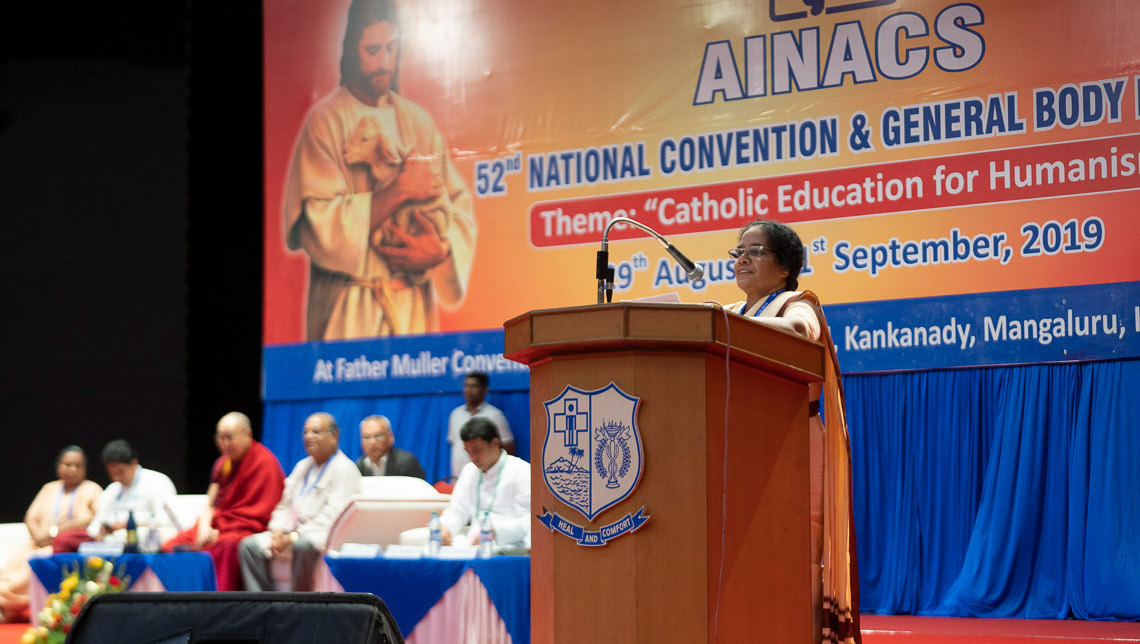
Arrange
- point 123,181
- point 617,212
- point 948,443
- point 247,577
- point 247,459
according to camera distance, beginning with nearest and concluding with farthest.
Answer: point 247,577, point 247,459, point 948,443, point 617,212, point 123,181

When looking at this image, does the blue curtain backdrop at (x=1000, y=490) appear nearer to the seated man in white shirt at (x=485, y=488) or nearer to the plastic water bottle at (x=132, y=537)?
the seated man in white shirt at (x=485, y=488)

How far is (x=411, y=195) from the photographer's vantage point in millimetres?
8250

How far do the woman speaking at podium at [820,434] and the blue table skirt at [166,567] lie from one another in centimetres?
360

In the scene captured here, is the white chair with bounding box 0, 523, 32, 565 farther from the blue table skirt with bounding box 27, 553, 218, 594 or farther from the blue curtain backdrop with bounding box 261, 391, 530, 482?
the blue table skirt with bounding box 27, 553, 218, 594

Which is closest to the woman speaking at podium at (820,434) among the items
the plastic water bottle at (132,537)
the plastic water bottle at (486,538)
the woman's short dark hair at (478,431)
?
the plastic water bottle at (486,538)

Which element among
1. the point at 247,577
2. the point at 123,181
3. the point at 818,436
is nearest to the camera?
the point at 818,436

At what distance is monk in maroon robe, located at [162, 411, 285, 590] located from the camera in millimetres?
6227

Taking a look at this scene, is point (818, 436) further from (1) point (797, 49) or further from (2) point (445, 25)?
(2) point (445, 25)

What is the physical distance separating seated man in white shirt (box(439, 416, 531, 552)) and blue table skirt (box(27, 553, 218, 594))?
52.7 inches

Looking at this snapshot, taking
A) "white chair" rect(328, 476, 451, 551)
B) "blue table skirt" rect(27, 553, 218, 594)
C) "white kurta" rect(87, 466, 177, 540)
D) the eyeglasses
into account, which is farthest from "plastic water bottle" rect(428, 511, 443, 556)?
"white kurta" rect(87, 466, 177, 540)

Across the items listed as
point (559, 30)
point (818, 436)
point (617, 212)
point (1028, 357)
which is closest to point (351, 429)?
point (617, 212)

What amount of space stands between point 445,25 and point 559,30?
0.92 meters

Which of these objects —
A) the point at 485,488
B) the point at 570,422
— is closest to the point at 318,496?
the point at 485,488

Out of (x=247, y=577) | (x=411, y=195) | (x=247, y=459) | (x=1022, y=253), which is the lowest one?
(x=247, y=577)
